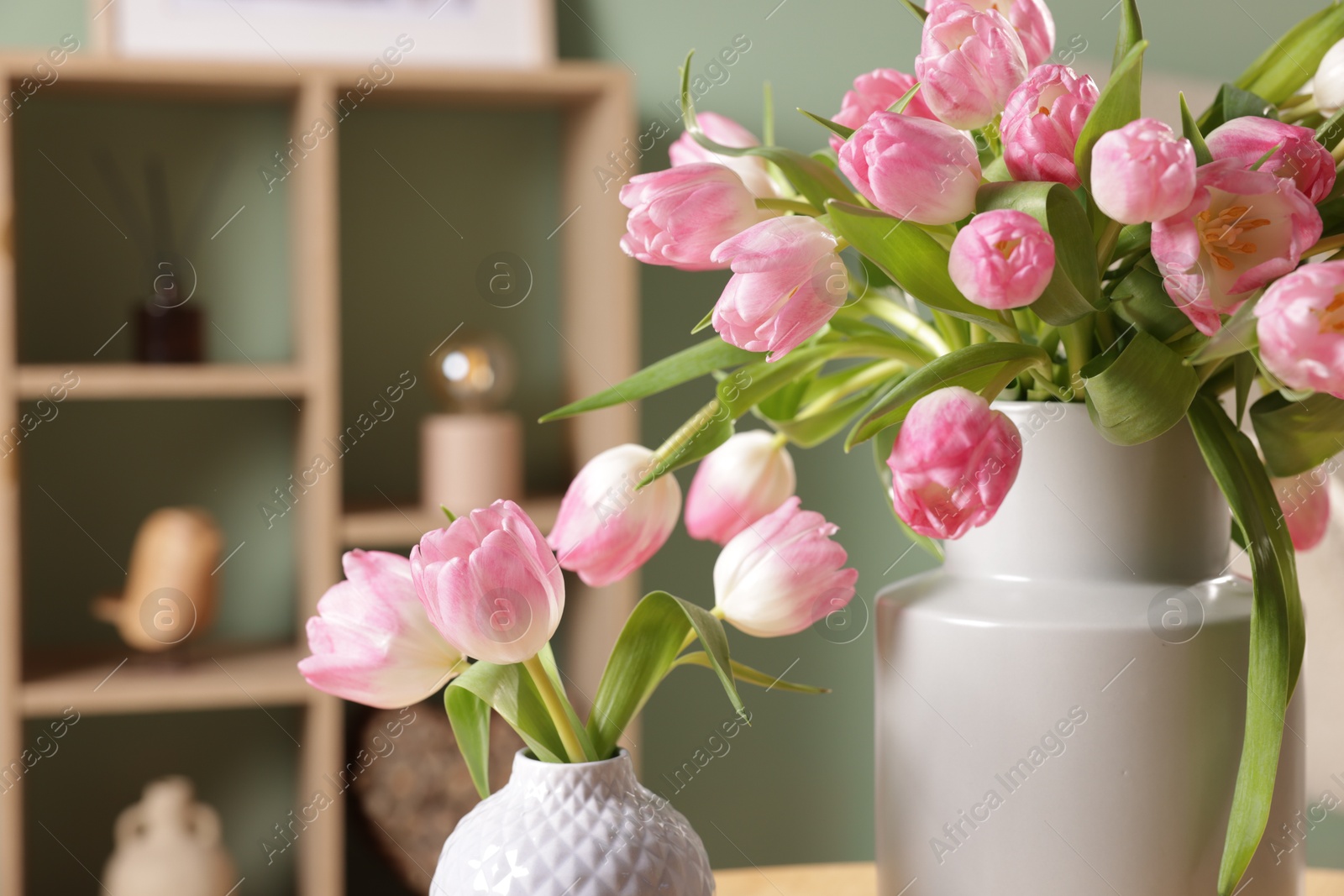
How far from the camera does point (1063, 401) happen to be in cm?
53

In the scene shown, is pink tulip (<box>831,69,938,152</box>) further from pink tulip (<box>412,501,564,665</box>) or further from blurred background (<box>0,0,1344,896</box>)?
blurred background (<box>0,0,1344,896</box>)

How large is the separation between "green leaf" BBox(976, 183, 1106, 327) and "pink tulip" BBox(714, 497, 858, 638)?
131 mm

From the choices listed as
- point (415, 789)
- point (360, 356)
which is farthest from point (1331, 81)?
point (360, 356)

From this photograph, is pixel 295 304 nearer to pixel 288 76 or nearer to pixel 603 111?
pixel 288 76

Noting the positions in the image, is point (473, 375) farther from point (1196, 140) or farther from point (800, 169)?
point (1196, 140)

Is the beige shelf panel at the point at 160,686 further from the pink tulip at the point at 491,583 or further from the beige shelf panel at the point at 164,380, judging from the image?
the pink tulip at the point at 491,583

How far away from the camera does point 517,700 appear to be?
50 cm

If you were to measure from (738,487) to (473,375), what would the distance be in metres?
1.25

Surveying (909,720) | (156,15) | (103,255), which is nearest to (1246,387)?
(909,720)

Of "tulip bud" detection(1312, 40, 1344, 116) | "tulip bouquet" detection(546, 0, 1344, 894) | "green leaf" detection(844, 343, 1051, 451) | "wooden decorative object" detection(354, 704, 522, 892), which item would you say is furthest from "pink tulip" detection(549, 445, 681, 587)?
"wooden decorative object" detection(354, 704, 522, 892)

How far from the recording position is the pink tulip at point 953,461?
0.44 metres

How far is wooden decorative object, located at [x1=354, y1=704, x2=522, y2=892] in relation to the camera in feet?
5.84

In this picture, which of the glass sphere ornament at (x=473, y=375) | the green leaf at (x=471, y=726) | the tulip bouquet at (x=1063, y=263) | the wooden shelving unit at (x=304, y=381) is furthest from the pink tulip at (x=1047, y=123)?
the glass sphere ornament at (x=473, y=375)

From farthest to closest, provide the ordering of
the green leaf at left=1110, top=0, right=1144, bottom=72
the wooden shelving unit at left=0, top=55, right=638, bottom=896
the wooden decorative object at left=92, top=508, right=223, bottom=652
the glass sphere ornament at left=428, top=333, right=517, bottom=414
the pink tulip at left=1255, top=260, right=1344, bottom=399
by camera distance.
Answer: the glass sphere ornament at left=428, top=333, right=517, bottom=414 → the wooden decorative object at left=92, top=508, right=223, bottom=652 → the wooden shelving unit at left=0, top=55, right=638, bottom=896 → the green leaf at left=1110, top=0, right=1144, bottom=72 → the pink tulip at left=1255, top=260, right=1344, bottom=399
